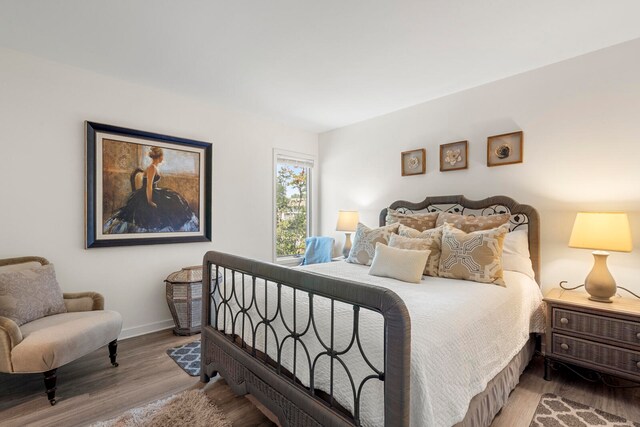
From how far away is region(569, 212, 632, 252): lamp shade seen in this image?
206cm

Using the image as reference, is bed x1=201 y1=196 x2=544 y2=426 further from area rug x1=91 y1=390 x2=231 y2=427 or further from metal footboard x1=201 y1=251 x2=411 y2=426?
area rug x1=91 y1=390 x2=231 y2=427

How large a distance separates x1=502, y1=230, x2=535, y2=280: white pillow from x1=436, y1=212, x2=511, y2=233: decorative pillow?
178mm

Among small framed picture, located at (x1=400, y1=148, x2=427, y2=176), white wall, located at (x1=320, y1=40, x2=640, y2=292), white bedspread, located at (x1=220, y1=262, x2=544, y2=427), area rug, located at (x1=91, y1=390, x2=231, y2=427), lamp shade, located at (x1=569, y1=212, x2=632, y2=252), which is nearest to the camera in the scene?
white bedspread, located at (x1=220, y1=262, x2=544, y2=427)

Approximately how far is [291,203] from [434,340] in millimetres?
3460

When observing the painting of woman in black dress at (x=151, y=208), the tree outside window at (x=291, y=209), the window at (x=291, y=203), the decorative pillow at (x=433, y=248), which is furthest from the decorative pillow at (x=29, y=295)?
the decorative pillow at (x=433, y=248)

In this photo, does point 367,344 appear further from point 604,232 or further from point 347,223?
point 347,223


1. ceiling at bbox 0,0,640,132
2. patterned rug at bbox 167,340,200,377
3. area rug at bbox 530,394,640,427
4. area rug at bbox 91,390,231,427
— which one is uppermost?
ceiling at bbox 0,0,640,132

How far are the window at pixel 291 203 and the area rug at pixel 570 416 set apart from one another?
10.4ft

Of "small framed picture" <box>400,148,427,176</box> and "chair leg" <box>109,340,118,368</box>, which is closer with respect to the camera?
"chair leg" <box>109,340,118,368</box>

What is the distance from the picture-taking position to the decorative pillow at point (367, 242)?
2.91 m

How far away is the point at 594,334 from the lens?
2.07m

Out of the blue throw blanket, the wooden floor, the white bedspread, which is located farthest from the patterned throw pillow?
the wooden floor

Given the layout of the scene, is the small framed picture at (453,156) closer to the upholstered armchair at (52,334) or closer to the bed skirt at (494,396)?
the bed skirt at (494,396)

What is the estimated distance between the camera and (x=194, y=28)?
214cm
